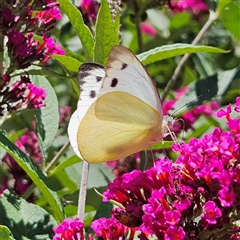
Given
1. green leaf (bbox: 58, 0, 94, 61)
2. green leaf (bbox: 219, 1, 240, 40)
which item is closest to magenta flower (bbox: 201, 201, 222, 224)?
green leaf (bbox: 58, 0, 94, 61)

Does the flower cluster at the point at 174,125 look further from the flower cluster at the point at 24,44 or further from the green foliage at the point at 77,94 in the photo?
the flower cluster at the point at 24,44

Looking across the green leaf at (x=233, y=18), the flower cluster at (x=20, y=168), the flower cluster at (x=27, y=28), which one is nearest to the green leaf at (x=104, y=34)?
the flower cluster at (x=27, y=28)

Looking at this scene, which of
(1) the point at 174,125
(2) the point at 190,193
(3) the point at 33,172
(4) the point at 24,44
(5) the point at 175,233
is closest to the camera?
(5) the point at 175,233

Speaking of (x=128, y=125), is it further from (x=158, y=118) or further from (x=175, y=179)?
(x=175, y=179)

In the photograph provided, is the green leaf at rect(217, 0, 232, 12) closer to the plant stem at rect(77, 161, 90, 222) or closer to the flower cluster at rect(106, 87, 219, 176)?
the flower cluster at rect(106, 87, 219, 176)

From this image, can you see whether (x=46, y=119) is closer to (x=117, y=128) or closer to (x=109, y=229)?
(x=117, y=128)

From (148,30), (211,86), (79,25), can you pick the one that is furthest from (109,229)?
(148,30)
